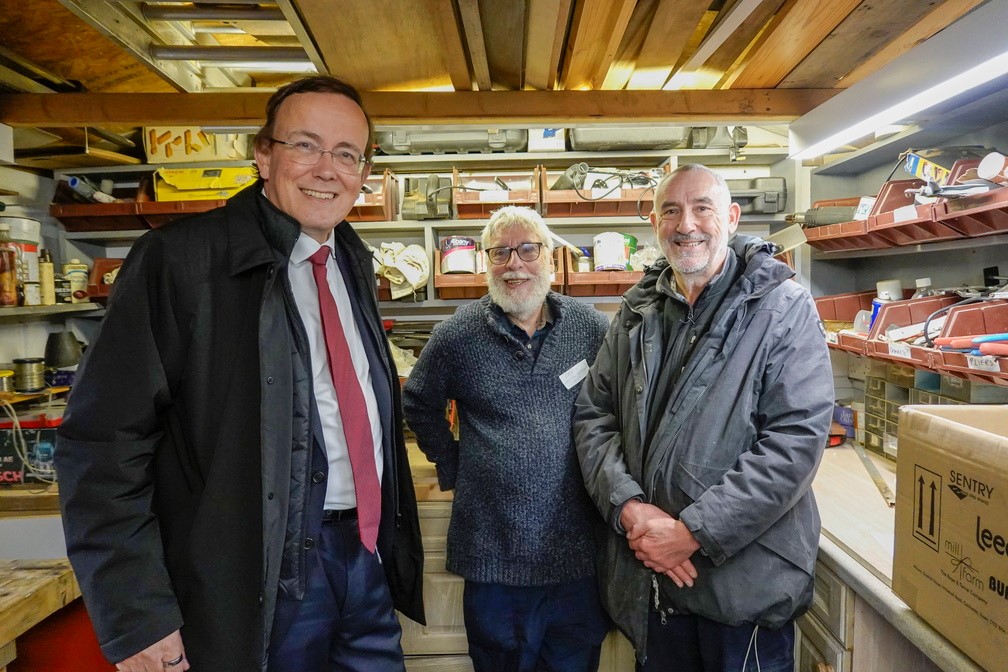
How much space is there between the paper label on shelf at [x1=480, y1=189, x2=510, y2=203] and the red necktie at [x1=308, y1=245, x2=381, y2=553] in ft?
5.21

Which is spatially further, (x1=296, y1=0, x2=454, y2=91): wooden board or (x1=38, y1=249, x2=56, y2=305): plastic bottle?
(x1=38, y1=249, x2=56, y2=305): plastic bottle

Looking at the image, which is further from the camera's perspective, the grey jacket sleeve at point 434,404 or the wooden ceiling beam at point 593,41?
the grey jacket sleeve at point 434,404

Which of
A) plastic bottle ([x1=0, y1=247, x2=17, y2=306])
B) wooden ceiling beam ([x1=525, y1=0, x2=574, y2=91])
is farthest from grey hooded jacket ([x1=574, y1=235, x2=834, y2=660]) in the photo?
plastic bottle ([x1=0, y1=247, x2=17, y2=306])

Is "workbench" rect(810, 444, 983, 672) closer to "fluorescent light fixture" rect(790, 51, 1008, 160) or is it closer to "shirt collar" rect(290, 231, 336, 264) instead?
"fluorescent light fixture" rect(790, 51, 1008, 160)

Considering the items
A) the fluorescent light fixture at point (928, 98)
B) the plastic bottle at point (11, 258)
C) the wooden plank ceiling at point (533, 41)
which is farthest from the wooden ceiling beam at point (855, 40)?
the plastic bottle at point (11, 258)

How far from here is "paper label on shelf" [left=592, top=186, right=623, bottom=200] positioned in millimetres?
2688

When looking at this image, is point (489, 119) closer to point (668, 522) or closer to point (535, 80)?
point (535, 80)

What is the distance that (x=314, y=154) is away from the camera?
1200mm

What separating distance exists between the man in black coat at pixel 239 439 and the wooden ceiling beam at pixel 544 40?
0.47 meters

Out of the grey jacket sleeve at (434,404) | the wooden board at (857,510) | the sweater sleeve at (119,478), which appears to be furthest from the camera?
the grey jacket sleeve at (434,404)

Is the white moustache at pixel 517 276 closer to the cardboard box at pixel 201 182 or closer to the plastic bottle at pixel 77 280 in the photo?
the cardboard box at pixel 201 182

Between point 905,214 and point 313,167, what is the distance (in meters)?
1.68

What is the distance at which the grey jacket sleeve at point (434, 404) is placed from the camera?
1715 millimetres

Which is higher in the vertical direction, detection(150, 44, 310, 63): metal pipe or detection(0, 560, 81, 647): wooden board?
detection(150, 44, 310, 63): metal pipe
